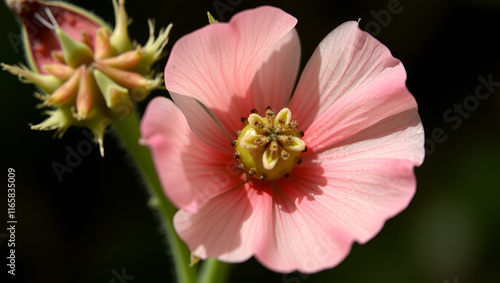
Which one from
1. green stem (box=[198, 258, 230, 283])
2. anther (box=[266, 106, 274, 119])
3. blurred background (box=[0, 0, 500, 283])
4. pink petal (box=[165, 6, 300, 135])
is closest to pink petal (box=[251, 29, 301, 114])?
pink petal (box=[165, 6, 300, 135])

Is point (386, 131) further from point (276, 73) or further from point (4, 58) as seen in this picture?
point (4, 58)

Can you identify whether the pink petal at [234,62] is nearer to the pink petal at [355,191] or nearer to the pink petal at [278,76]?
the pink petal at [278,76]

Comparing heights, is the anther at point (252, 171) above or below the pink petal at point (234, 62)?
below

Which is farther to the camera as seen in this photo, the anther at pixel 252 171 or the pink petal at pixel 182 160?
the anther at pixel 252 171

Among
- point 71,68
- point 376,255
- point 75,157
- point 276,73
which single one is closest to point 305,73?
point 276,73

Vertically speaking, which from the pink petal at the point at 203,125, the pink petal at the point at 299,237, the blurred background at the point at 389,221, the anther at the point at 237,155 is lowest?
the blurred background at the point at 389,221

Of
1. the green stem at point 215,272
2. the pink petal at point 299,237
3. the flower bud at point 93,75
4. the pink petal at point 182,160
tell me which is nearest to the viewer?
the pink petal at point 182,160

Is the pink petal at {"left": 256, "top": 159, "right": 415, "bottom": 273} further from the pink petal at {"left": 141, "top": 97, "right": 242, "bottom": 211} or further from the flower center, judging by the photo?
the pink petal at {"left": 141, "top": 97, "right": 242, "bottom": 211}

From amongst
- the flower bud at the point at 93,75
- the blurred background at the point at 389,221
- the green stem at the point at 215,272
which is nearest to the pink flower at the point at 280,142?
the flower bud at the point at 93,75
